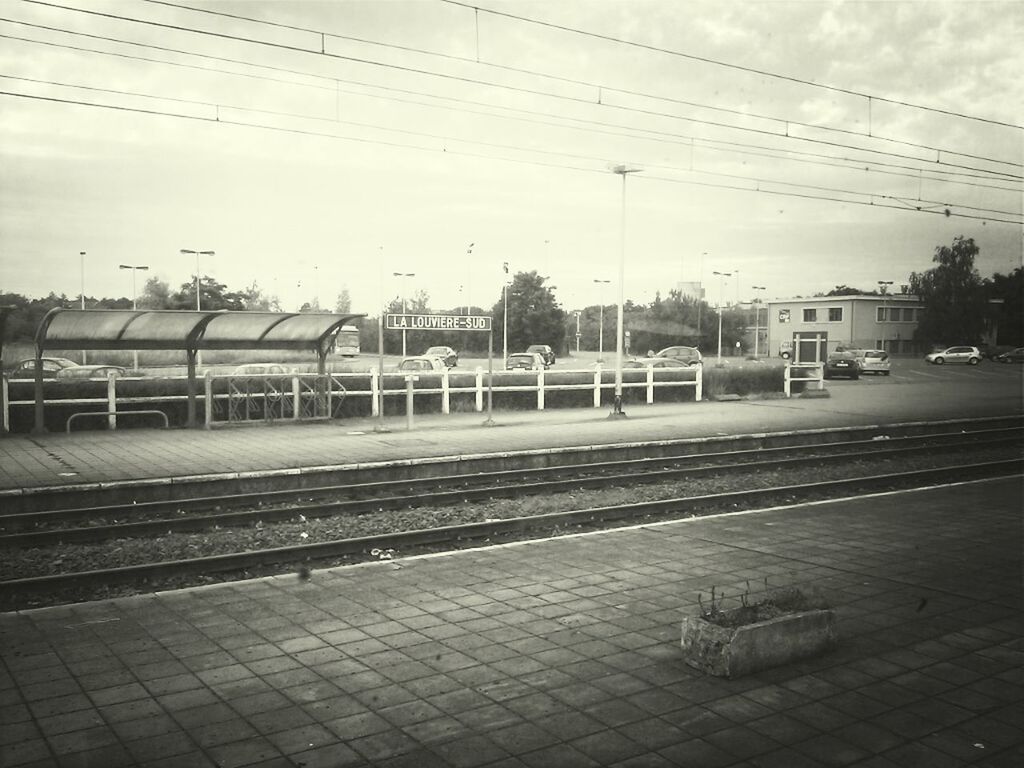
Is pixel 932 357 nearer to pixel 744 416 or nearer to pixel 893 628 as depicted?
pixel 744 416

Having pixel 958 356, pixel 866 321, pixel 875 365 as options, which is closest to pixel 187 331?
pixel 875 365

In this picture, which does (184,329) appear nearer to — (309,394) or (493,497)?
(309,394)

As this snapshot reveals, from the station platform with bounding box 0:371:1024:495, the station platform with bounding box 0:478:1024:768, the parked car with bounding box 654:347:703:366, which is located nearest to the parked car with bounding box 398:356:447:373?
the station platform with bounding box 0:371:1024:495

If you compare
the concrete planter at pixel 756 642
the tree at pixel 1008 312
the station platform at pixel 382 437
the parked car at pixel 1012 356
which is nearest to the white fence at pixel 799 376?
the station platform at pixel 382 437

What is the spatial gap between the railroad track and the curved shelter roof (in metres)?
8.65

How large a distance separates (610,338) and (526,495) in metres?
74.4

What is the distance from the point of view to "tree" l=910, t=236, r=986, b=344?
2771 inches

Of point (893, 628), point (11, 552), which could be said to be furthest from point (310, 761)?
point (11, 552)

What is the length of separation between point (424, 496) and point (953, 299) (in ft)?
235

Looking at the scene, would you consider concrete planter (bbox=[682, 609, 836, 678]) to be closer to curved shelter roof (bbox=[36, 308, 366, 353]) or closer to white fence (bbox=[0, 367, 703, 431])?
white fence (bbox=[0, 367, 703, 431])

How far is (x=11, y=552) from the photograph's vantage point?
9156 mm

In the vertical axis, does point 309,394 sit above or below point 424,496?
above

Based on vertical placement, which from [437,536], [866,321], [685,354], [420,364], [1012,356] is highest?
[866,321]

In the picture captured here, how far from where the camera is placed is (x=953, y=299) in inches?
2798
